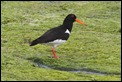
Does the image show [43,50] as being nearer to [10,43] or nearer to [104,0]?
[10,43]

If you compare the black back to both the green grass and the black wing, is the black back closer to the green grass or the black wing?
the black wing

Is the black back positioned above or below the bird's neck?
above

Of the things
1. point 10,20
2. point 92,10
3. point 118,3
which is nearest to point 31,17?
point 10,20

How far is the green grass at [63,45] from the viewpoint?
19.0 metres

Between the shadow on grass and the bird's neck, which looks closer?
the shadow on grass

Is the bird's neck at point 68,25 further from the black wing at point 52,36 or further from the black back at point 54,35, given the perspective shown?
the black wing at point 52,36

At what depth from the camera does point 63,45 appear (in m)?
23.8

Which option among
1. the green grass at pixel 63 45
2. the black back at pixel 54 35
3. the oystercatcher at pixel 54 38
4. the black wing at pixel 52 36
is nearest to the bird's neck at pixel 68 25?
the black back at pixel 54 35

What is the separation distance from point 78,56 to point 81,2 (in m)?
14.0

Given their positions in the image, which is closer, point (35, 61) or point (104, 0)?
point (35, 61)

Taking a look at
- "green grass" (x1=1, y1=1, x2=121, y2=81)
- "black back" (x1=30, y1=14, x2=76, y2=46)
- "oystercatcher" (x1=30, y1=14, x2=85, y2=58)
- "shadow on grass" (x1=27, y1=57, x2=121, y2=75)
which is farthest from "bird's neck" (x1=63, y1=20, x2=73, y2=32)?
"shadow on grass" (x1=27, y1=57, x2=121, y2=75)

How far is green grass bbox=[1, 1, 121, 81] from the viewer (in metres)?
19.0

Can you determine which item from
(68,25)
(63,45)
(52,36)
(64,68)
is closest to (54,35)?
(52,36)

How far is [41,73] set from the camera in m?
18.7
